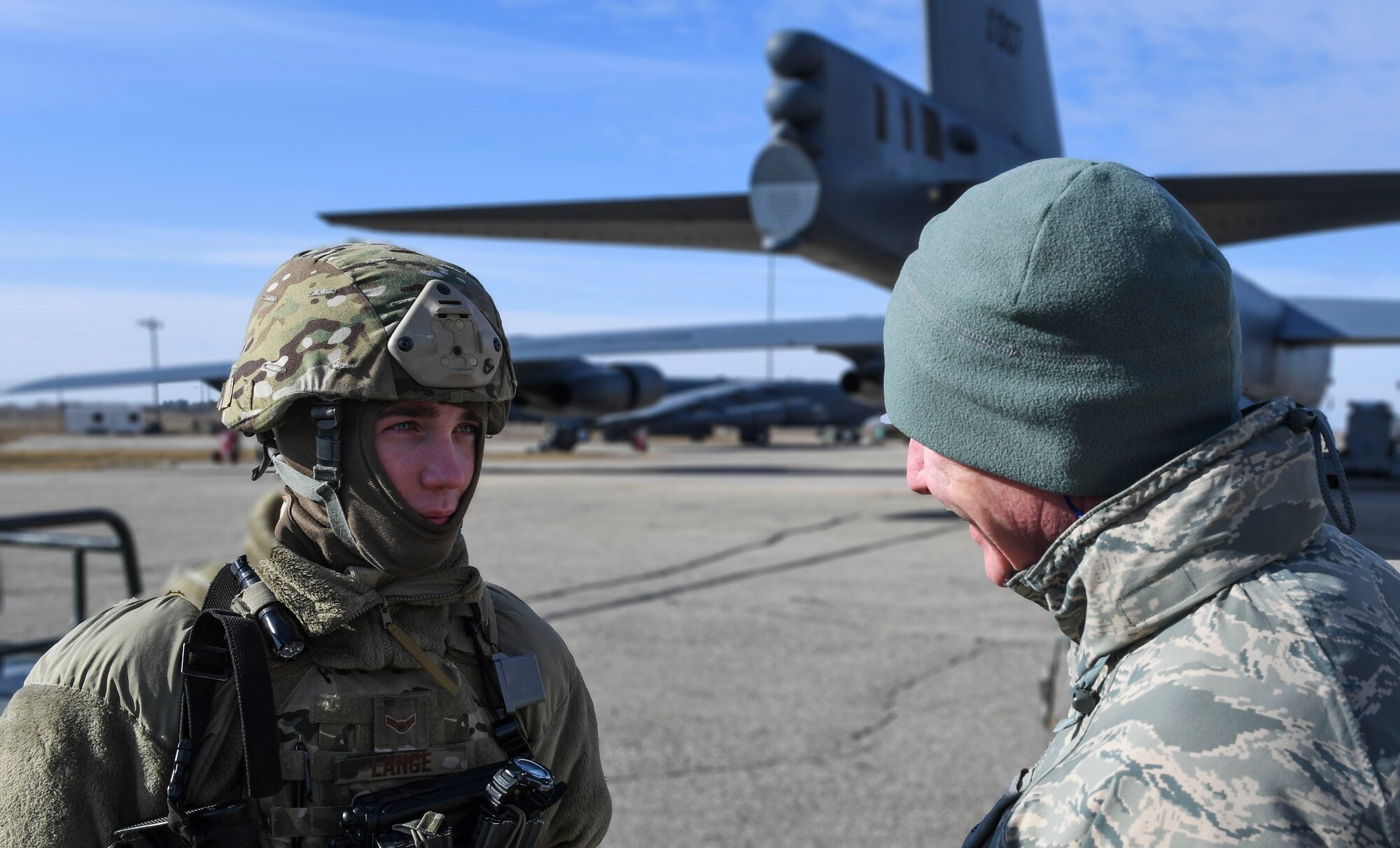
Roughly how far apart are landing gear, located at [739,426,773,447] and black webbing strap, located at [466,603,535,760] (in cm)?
4466

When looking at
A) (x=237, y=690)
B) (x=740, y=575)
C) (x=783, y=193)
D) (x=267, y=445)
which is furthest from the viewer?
(x=783, y=193)

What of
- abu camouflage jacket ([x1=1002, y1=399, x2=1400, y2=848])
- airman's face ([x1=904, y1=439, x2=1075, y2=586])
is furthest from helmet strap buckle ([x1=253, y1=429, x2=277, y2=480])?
abu camouflage jacket ([x1=1002, y1=399, x2=1400, y2=848])

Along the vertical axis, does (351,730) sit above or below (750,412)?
above

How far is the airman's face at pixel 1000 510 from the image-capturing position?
1.30 m

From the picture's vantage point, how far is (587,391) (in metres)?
20.6

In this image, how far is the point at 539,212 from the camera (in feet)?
44.2

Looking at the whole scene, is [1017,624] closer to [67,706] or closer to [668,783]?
[668,783]

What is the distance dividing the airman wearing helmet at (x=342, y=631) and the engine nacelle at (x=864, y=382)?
14.8 metres

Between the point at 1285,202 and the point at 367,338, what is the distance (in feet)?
39.2

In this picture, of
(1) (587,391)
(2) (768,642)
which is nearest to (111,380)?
(1) (587,391)

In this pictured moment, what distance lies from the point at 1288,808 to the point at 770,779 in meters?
3.92

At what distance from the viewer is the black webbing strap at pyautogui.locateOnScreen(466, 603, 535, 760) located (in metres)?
1.69

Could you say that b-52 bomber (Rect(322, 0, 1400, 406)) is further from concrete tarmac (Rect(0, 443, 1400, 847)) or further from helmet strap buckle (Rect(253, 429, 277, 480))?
helmet strap buckle (Rect(253, 429, 277, 480))

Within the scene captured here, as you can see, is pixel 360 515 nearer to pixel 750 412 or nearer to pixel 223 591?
pixel 223 591
